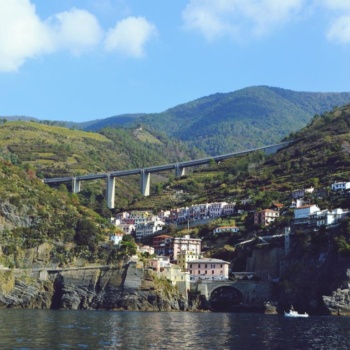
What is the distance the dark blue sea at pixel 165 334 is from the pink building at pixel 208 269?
124 feet

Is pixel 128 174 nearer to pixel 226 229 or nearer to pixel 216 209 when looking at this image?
pixel 216 209

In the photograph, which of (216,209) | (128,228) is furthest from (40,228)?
(216,209)

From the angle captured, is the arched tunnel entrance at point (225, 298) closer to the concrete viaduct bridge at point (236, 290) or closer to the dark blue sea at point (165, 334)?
the concrete viaduct bridge at point (236, 290)

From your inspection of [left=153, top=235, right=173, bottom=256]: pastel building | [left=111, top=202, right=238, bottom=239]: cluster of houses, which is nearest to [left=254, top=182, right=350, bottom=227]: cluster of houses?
[left=111, top=202, right=238, bottom=239]: cluster of houses

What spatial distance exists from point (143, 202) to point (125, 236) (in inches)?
2024

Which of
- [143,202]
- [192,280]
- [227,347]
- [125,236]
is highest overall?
[143,202]

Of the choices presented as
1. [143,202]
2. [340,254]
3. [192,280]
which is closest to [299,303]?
[340,254]

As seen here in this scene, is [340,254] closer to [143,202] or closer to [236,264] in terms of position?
[236,264]

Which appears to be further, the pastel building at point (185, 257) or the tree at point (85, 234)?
the pastel building at point (185, 257)

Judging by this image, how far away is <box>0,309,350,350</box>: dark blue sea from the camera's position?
48.8 m

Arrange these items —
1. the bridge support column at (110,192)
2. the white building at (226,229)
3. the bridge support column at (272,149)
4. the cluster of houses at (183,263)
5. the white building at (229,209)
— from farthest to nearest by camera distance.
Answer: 1. the bridge support column at (272,149)
2. the bridge support column at (110,192)
3. the white building at (229,209)
4. the white building at (226,229)
5. the cluster of houses at (183,263)

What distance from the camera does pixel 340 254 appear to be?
98.6 m

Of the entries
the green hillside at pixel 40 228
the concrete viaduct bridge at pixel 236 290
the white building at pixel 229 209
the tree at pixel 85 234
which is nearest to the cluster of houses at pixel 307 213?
the white building at pixel 229 209

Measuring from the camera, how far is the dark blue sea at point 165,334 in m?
48.8
